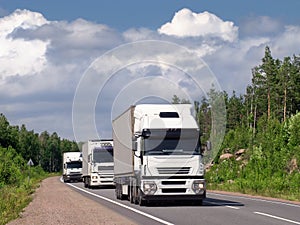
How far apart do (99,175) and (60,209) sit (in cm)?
2224

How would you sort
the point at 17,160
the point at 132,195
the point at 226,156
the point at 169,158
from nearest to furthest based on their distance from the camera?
1. the point at 169,158
2. the point at 132,195
3. the point at 226,156
4. the point at 17,160

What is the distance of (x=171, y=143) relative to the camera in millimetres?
23391

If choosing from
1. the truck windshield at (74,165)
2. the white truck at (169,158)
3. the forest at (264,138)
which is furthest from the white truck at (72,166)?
the white truck at (169,158)

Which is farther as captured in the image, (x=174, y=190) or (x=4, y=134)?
(x=4, y=134)

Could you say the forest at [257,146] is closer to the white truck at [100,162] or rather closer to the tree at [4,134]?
the white truck at [100,162]

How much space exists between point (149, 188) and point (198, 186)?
6.19ft

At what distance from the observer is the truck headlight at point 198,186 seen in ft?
76.5

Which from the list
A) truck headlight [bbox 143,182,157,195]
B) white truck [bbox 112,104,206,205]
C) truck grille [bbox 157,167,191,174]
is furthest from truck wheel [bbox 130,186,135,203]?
truck grille [bbox 157,167,191,174]

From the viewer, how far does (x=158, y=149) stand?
23.4 metres

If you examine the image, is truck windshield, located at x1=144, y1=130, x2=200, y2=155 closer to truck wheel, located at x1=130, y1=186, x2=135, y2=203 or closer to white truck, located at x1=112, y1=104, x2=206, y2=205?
white truck, located at x1=112, y1=104, x2=206, y2=205

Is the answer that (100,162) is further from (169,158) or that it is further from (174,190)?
(169,158)

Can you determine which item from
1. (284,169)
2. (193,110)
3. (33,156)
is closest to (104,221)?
(193,110)

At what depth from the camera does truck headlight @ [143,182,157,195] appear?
2331 cm

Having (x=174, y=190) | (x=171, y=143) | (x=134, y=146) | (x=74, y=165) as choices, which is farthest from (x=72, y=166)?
(x=171, y=143)
